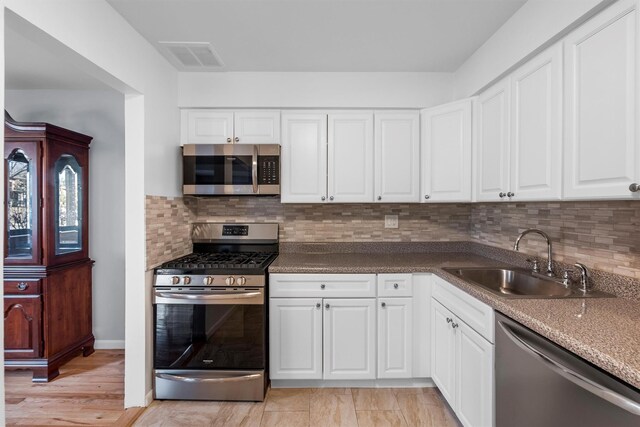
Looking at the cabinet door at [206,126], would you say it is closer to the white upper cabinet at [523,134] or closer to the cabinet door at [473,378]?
the white upper cabinet at [523,134]

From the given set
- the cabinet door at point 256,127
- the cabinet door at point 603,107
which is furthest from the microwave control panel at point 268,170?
the cabinet door at point 603,107

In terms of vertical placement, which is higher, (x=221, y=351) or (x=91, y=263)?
(x=91, y=263)

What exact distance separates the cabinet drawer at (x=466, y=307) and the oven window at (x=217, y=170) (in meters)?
1.56

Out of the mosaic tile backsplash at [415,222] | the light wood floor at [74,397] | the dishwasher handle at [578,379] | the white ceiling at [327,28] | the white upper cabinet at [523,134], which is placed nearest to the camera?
the dishwasher handle at [578,379]

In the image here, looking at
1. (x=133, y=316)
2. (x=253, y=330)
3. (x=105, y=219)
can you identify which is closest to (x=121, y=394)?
(x=133, y=316)

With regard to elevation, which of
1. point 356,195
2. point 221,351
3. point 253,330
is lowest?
point 221,351

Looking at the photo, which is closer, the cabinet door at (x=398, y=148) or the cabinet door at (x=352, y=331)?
the cabinet door at (x=352, y=331)

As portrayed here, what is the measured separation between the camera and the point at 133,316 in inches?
83.9

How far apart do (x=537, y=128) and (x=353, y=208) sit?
1.53 metres

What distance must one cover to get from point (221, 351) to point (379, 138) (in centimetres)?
193

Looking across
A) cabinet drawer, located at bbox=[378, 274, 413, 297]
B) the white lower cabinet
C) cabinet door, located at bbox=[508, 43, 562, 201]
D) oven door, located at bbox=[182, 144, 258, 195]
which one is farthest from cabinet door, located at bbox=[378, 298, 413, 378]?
oven door, located at bbox=[182, 144, 258, 195]

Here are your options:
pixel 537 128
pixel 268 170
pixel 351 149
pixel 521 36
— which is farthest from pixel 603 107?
pixel 268 170

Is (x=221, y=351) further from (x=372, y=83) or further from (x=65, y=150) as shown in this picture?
(x=372, y=83)

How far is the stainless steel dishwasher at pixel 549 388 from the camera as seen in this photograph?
0.91 meters
